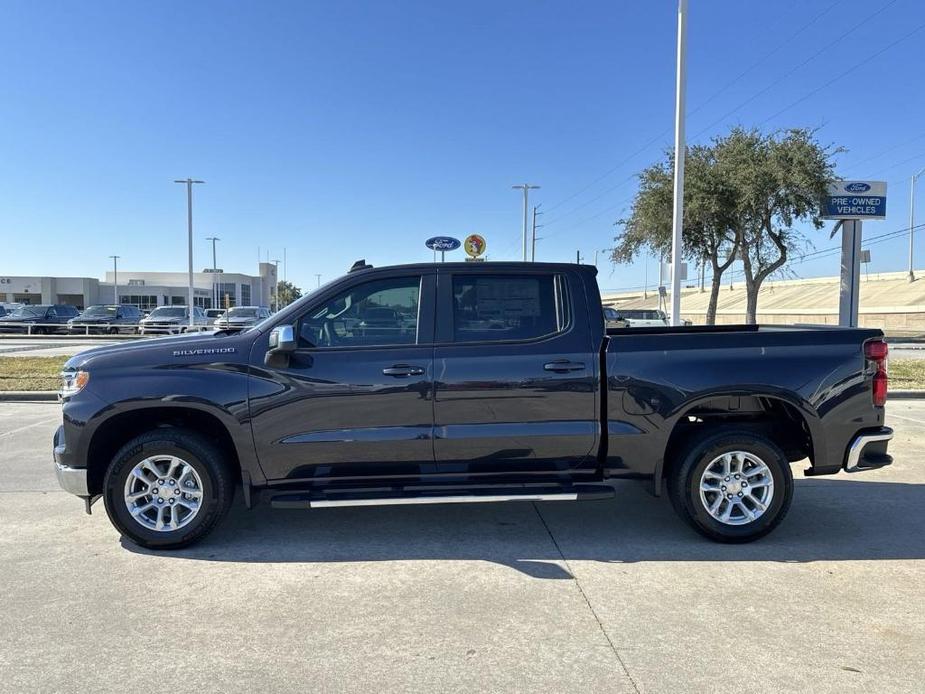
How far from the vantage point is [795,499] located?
5906 millimetres

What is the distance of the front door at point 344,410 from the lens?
4547 millimetres

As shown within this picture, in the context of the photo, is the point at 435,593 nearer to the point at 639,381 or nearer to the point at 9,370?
the point at 639,381

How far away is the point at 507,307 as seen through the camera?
4.84 metres

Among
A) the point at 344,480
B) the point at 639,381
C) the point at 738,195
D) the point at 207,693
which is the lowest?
the point at 207,693

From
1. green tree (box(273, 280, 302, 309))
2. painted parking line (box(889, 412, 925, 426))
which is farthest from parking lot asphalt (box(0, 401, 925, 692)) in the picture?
green tree (box(273, 280, 302, 309))

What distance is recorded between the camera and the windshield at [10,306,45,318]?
3803cm

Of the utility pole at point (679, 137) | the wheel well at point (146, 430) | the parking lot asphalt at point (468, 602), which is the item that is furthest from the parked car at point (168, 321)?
the parking lot asphalt at point (468, 602)

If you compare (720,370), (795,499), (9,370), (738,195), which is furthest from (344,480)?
(738,195)

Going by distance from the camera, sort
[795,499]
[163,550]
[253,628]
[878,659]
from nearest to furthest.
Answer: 1. [878,659]
2. [253,628]
3. [163,550]
4. [795,499]

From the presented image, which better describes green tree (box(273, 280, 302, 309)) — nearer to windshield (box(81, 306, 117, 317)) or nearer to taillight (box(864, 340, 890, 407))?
windshield (box(81, 306, 117, 317))

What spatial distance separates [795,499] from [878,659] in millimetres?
2822

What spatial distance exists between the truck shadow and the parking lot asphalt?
0.02m

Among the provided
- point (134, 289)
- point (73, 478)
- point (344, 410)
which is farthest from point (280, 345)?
point (134, 289)

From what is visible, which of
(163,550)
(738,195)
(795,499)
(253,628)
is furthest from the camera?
(738,195)
